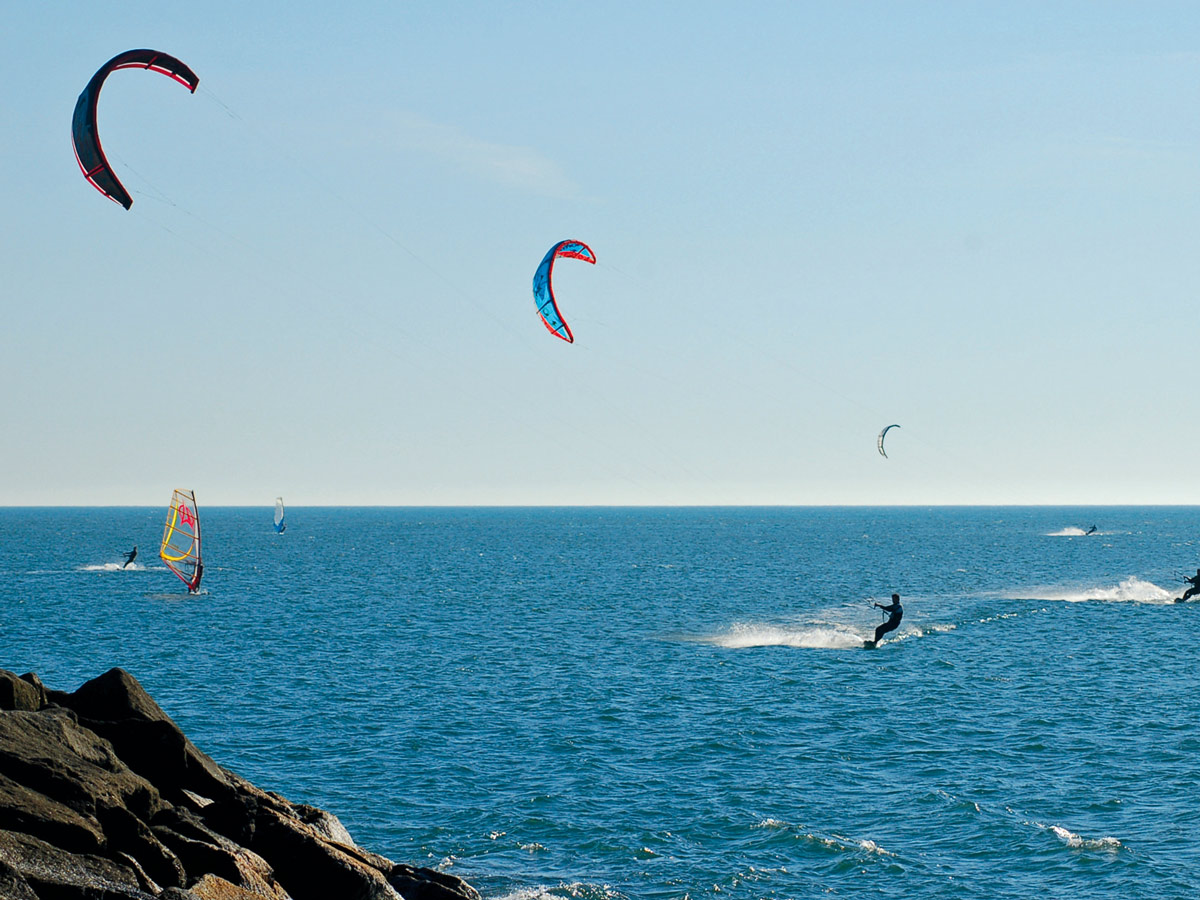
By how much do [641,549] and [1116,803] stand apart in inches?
5403

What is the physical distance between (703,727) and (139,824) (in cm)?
2121

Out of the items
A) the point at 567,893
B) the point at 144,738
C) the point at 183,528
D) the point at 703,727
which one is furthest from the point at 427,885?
the point at 183,528

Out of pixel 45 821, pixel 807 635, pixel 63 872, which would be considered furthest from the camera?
pixel 807 635

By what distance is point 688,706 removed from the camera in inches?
1431

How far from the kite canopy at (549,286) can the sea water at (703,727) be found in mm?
13500

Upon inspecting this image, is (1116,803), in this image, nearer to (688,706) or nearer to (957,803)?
(957,803)

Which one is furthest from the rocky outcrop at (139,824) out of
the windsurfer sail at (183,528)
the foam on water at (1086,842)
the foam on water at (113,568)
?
the foam on water at (113,568)

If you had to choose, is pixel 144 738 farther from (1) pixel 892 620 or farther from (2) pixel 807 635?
(2) pixel 807 635

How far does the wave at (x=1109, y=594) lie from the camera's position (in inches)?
2874

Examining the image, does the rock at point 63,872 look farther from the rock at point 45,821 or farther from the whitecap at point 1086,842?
the whitecap at point 1086,842

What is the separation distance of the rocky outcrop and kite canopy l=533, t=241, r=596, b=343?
76.8 feet

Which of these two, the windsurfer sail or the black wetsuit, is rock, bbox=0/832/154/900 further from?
the windsurfer sail

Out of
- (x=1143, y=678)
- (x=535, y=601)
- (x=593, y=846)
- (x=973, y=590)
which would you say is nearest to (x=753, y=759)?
(x=593, y=846)

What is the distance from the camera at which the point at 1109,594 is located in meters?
77.1
